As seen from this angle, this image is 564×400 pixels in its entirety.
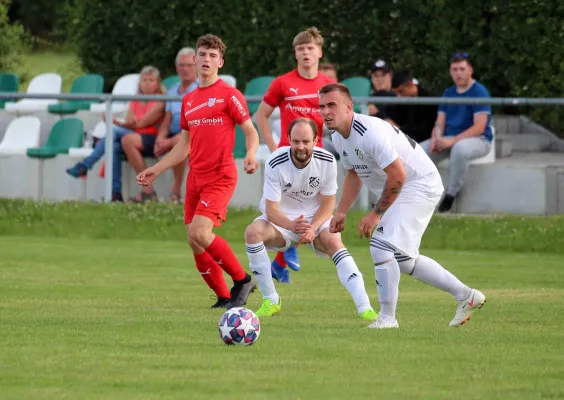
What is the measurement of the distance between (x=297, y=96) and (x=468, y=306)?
14.8 feet

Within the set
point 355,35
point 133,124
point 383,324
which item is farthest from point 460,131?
point 383,324

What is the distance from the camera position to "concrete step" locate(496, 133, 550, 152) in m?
22.3

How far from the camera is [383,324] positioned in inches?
416

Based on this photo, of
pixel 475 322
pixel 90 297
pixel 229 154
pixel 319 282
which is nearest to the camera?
pixel 475 322

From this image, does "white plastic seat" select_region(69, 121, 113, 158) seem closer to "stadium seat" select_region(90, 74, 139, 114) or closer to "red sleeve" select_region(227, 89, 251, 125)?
"stadium seat" select_region(90, 74, 139, 114)

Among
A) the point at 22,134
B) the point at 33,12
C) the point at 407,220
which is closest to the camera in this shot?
the point at 407,220

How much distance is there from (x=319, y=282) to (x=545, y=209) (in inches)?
197

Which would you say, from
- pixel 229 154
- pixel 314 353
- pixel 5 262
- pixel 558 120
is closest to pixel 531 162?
pixel 558 120

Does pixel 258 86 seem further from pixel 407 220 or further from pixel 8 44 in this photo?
pixel 8 44

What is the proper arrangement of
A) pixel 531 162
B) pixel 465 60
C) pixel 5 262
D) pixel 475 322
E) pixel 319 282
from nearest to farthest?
pixel 475 322 → pixel 319 282 → pixel 5 262 → pixel 465 60 → pixel 531 162

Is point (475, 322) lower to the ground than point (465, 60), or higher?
lower

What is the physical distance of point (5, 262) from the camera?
16.3 meters

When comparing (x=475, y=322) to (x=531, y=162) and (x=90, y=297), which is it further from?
(x=531, y=162)

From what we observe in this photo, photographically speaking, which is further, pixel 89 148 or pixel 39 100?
pixel 39 100
